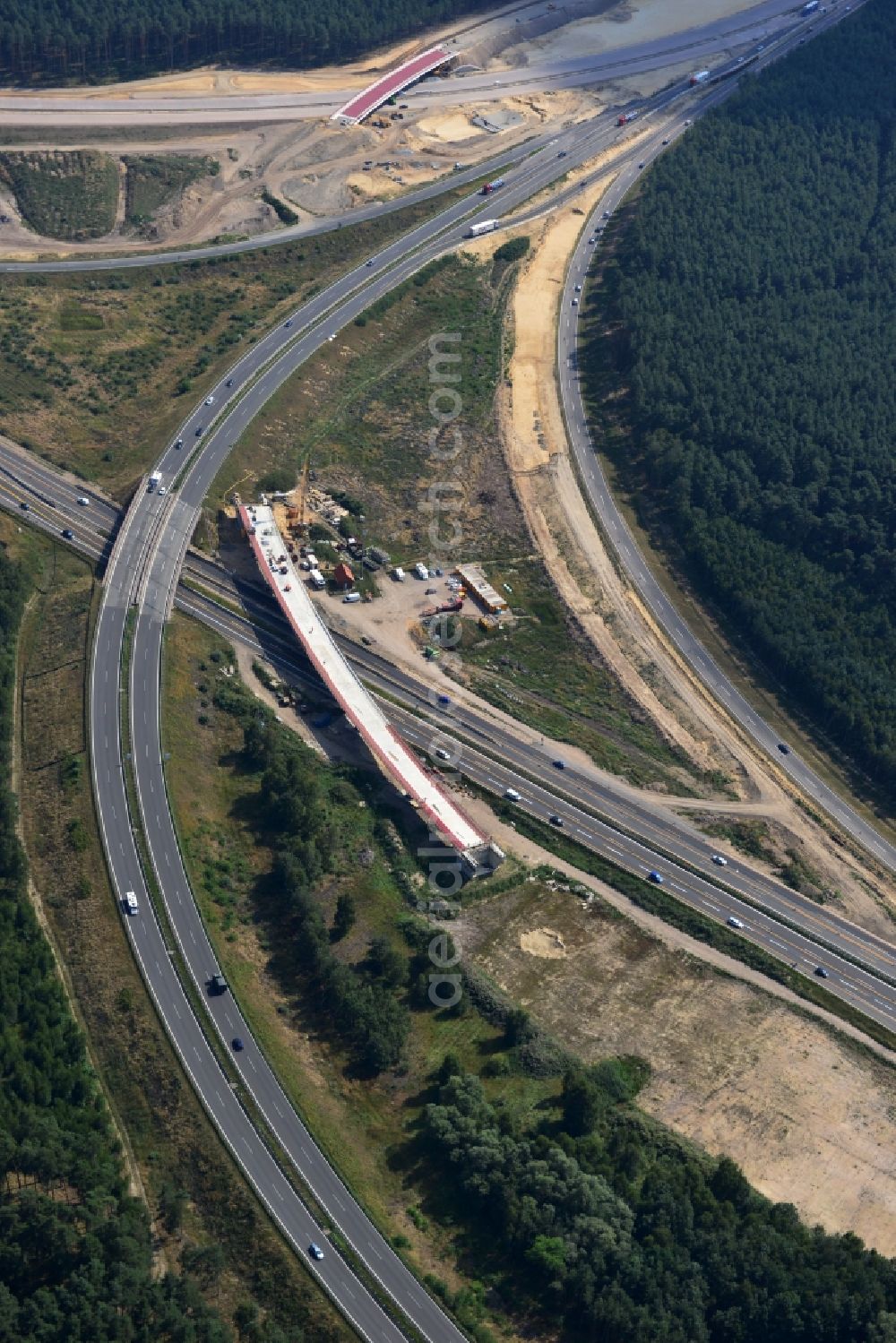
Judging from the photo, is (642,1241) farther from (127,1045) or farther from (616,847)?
(616,847)

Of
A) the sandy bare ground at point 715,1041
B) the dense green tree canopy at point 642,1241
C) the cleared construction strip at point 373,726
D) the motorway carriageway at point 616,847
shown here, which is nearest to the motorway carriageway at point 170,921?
the motorway carriageway at point 616,847

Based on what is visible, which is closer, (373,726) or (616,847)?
(616,847)

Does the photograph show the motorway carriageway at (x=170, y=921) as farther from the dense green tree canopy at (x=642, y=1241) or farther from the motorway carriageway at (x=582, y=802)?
the dense green tree canopy at (x=642, y=1241)

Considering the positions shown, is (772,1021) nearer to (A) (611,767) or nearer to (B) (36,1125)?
(A) (611,767)

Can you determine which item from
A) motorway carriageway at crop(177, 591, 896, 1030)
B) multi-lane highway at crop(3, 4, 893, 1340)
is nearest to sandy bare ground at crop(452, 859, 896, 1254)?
motorway carriageway at crop(177, 591, 896, 1030)

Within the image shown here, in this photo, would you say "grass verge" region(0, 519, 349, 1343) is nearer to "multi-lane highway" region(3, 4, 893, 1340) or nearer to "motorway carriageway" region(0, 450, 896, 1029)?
"multi-lane highway" region(3, 4, 893, 1340)

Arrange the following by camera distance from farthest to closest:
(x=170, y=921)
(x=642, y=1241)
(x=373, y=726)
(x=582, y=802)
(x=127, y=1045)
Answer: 1. (x=582, y=802)
2. (x=373, y=726)
3. (x=170, y=921)
4. (x=127, y=1045)
5. (x=642, y=1241)


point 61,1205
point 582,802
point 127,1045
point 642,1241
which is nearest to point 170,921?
point 127,1045
